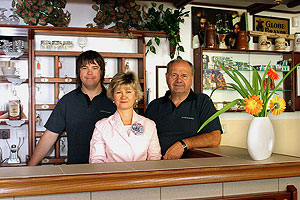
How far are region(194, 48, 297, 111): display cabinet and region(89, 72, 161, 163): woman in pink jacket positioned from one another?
6.64 feet

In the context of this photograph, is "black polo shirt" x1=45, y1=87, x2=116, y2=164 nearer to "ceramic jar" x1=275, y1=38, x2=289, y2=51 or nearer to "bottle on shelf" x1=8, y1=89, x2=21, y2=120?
"bottle on shelf" x1=8, y1=89, x2=21, y2=120

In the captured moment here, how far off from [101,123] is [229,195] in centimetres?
91

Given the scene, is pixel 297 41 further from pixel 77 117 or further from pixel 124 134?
pixel 124 134

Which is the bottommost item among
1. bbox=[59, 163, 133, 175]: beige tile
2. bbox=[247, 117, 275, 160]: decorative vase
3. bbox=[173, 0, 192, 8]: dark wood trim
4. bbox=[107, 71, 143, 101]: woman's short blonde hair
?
bbox=[59, 163, 133, 175]: beige tile

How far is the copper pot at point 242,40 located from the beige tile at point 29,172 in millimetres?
3333

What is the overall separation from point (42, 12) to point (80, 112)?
1.37 metres

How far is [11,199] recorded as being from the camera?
58.3 inches

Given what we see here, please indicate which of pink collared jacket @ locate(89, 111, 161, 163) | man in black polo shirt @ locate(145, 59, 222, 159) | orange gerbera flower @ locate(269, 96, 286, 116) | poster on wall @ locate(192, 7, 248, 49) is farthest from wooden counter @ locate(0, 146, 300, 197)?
poster on wall @ locate(192, 7, 248, 49)

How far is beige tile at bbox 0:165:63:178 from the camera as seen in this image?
60.0 inches

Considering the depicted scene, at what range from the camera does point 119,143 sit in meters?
2.21

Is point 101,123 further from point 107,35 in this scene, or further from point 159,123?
point 107,35

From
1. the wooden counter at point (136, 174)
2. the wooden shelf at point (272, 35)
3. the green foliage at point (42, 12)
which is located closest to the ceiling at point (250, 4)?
the wooden shelf at point (272, 35)

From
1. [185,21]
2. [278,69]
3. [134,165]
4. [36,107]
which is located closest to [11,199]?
[134,165]

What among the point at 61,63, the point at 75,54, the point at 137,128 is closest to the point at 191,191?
the point at 137,128
